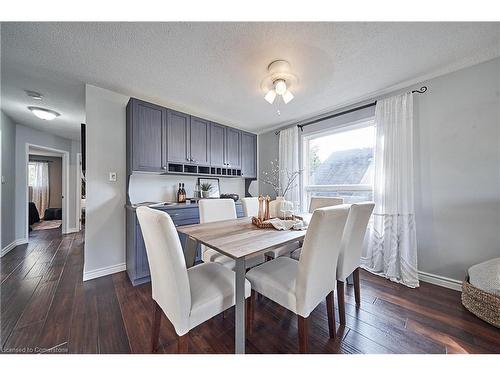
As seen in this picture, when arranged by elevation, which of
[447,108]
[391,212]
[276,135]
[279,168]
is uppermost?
[276,135]

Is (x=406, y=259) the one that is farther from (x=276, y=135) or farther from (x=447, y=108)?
(x=276, y=135)

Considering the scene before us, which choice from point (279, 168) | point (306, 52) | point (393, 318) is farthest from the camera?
point (279, 168)

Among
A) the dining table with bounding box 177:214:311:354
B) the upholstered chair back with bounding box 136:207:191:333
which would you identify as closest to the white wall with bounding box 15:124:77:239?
the dining table with bounding box 177:214:311:354

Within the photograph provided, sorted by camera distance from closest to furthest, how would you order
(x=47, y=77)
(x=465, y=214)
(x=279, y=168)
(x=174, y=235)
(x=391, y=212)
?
(x=174, y=235)
(x=465, y=214)
(x=47, y=77)
(x=391, y=212)
(x=279, y=168)

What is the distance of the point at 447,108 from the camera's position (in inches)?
73.7

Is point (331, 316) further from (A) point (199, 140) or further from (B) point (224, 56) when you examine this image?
(A) point (199, 140)

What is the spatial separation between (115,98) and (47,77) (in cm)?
60

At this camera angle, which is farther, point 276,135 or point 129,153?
point 276,135

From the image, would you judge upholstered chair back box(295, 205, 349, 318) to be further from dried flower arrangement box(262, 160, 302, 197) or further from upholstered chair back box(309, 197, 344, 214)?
dried flower arrangement box(262, 160, 302, 197)

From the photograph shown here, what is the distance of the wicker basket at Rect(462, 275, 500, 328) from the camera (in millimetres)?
1307

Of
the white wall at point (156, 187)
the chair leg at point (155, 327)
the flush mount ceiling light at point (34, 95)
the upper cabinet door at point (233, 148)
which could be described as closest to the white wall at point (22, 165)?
the flush mount ceiling light at point (34, 95)

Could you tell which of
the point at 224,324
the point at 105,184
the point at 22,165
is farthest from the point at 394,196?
the point at 22,165

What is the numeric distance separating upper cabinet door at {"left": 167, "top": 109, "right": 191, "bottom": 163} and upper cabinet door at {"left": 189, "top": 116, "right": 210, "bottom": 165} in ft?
0.26
